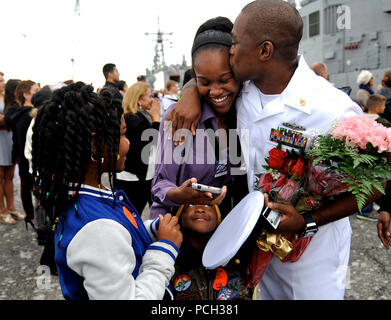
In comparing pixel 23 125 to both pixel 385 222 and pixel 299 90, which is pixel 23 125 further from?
pixel 385 222

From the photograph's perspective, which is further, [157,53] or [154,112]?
[157,53]

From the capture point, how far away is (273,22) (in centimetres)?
174

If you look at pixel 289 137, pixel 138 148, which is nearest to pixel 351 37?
pixel 138 148

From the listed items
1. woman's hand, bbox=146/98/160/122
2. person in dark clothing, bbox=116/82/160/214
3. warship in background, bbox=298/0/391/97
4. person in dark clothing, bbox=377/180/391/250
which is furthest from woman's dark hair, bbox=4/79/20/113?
warship in background, bbox=298/0/391/97

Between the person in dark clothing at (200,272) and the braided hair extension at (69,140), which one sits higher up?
the braided hair extension at (69,140)

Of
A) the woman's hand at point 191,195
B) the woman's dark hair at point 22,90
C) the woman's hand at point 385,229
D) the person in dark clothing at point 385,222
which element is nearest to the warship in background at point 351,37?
the woman's dark hair at point 22,90

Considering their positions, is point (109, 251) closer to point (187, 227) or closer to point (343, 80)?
point (187, 227)

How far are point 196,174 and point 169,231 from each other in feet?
1.43

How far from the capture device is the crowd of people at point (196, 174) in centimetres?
144

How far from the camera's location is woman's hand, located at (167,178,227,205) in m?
1.69

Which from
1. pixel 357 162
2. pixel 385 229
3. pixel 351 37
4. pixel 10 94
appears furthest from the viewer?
pixel 351 37

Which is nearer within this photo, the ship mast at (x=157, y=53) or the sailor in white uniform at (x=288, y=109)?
the sailor in white uniform at (x=288, y=109)

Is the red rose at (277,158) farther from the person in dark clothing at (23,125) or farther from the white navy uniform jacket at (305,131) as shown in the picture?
the person in dark clothing at (23,125)

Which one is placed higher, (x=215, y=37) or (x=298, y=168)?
(x=215, y=37)
